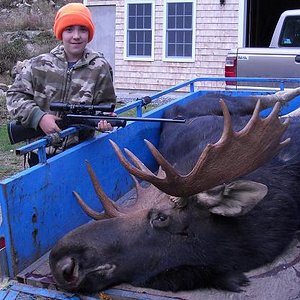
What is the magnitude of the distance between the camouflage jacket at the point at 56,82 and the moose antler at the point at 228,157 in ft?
5.57

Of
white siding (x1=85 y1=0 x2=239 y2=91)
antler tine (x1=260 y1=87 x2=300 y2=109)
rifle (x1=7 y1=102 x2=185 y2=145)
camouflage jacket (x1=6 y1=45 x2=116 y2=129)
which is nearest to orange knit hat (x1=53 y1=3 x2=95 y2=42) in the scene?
camouflage jacket (x1=6 y1=45 x2=116 y2=129)

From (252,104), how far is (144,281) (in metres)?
3.12

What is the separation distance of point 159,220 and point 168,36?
48.5 ft

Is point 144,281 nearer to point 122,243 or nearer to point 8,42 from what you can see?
point 122,243

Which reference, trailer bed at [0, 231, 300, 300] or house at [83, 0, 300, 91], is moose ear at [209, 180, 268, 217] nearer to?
trailer bed at [0, 231, 300, 300]

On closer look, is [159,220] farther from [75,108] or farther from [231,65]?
[231,65]

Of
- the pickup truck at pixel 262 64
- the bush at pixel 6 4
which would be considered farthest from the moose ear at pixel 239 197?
the bush at pixel 6 4

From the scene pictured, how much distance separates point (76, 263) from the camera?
3.16 meters

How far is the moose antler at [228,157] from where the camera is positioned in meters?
3.17

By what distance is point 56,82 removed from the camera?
482 cm

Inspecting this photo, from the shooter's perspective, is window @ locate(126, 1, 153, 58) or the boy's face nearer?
the boy's face

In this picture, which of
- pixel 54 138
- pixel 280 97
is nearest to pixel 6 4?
pixel 280 97

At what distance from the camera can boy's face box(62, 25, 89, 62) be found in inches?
189

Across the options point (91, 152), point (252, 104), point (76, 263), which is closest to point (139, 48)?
point (252, 104)
